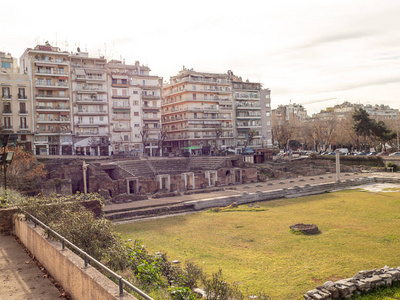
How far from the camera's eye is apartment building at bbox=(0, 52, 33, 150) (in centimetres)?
5756

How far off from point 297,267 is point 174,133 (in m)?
65.8

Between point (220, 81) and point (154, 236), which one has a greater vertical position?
point (220, 81)

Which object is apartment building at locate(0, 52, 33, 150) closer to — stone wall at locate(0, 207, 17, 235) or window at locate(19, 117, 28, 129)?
window at locate(19, 117, 28, 129)

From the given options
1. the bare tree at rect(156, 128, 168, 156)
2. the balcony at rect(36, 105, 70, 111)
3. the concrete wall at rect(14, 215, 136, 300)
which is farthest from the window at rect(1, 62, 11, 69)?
the concrete wall at rect(14, 215, 136, 300)

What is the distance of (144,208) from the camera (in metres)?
33.5

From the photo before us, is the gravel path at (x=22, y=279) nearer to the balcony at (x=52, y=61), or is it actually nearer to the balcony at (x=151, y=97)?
the balcony at (x=52, y=61)

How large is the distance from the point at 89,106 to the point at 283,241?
53945mm

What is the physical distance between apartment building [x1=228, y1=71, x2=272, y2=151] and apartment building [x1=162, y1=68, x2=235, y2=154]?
2.36 meters

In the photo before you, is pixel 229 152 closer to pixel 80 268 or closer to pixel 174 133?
pixel 174 133

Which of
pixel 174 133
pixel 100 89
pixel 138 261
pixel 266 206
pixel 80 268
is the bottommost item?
pixel 266 206

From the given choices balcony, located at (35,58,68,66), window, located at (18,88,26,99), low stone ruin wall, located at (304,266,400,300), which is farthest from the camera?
balcony, located at (35,58,68,66)

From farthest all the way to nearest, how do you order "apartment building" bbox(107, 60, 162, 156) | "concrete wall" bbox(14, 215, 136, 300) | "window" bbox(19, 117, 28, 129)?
"apartment building" bbox(107, 60, 162, 156)
"window" bbox(19, 117, 28, 129)
"concrete wall" bbox(14, 215, 136, 300)

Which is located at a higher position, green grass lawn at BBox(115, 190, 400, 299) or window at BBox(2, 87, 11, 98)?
window at BBox(2, 87, 11, 98)

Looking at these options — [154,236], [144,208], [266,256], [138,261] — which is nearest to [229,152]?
[144,208]
